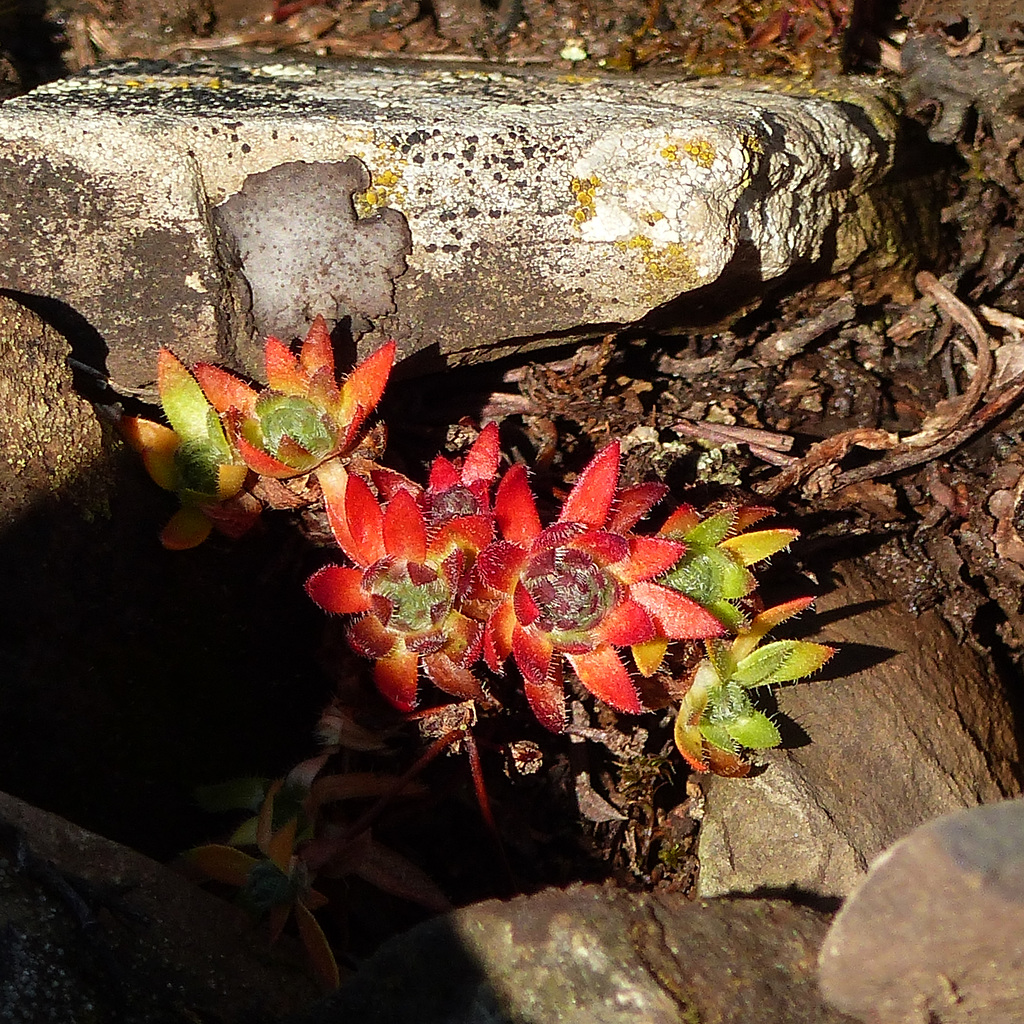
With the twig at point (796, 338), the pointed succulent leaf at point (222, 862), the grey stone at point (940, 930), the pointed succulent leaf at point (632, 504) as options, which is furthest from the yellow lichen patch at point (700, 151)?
the pointed succulent leaf at point (222, 862)

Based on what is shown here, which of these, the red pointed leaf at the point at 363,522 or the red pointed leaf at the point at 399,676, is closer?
the red pointed leaf at the point at 363,522

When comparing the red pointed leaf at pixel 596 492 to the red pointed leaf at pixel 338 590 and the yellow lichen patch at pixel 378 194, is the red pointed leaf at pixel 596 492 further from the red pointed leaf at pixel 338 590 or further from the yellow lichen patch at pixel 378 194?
the yellow lichen patch at pixel 378 194

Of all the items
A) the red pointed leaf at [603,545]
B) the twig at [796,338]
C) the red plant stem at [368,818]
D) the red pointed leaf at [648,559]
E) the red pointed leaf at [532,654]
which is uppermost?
the twig at [796,338]

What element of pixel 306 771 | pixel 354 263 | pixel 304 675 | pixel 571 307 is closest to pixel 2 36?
pixel 354 263

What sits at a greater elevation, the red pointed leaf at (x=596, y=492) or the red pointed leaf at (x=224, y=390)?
the red pointed leaf at (x=224, y=390)

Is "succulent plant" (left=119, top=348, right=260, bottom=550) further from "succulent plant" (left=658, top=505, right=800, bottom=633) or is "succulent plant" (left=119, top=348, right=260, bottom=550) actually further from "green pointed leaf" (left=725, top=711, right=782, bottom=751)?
"green pointed leaf" (left=725, top=711, right=782, bottom=751)

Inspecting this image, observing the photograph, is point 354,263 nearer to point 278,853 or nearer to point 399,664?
point 399,664

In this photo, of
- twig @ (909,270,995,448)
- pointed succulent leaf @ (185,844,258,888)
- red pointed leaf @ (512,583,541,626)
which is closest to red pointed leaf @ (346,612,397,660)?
red pointed leaf @ (512,583,541,626)

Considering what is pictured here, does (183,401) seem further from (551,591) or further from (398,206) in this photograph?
(551,591)
